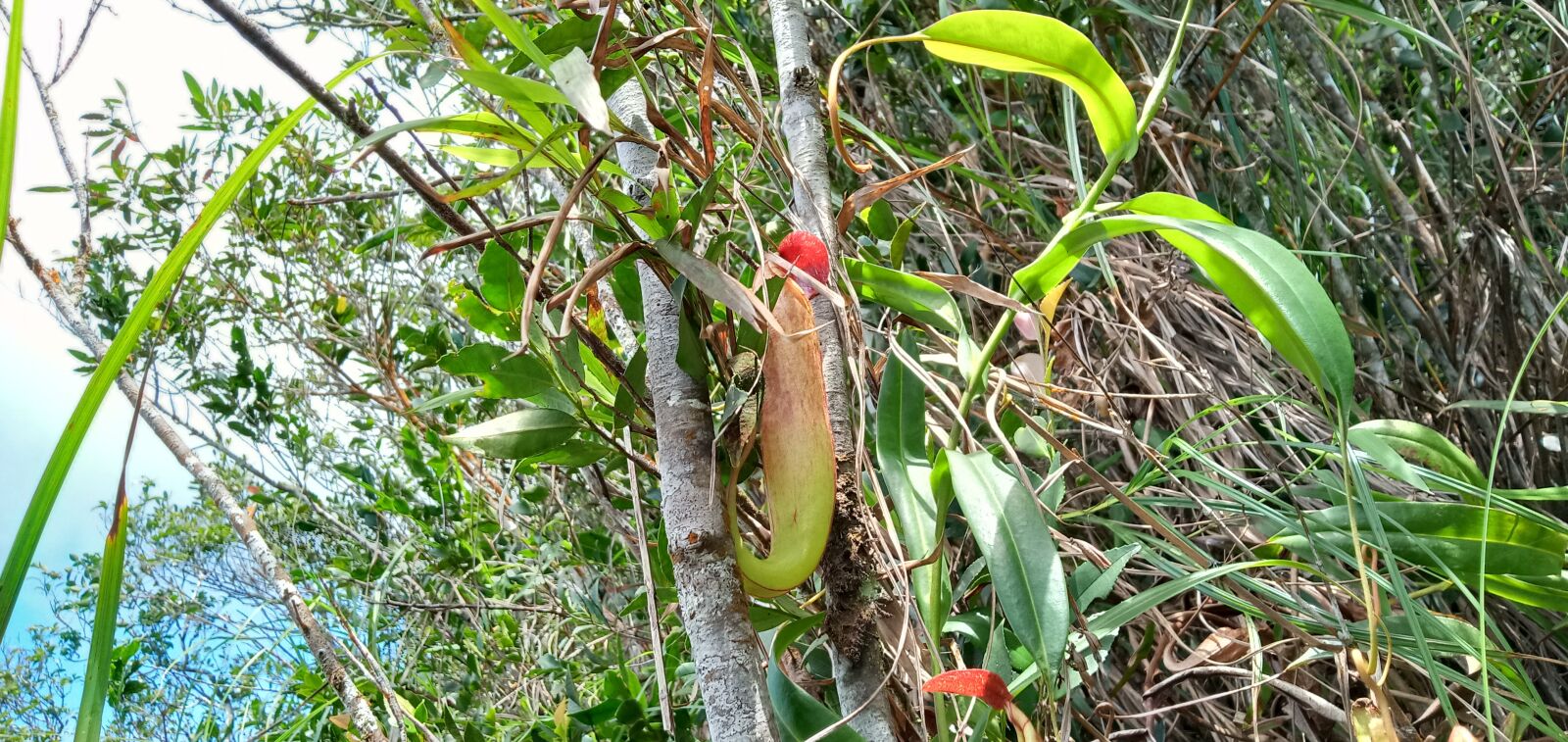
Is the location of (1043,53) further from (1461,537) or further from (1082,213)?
(1461,537)

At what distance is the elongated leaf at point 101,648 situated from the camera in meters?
0.30

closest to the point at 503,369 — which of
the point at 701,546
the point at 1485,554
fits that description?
the point at 701,546

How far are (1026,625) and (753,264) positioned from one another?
22 cm

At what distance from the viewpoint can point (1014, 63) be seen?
39 centimetres

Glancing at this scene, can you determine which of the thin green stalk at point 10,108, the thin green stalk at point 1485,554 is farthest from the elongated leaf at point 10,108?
the thin green stalk at point 1485,554

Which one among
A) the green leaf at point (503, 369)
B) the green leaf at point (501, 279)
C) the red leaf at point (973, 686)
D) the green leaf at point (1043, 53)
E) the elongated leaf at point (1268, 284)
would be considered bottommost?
the red leaf at point (973, 686)

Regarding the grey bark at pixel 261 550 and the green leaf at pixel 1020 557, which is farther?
the grey bark at pixel 261 550

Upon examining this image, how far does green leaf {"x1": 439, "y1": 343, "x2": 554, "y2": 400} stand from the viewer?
A: 46 centimetres

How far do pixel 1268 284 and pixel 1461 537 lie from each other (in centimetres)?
24

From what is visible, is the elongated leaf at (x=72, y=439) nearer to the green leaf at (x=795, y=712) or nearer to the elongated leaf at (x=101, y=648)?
the elongated leaf at (x=101, y=648)

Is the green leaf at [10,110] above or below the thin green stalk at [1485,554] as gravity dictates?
above

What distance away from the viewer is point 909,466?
0.42 meters

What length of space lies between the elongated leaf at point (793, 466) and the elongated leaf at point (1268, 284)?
0.37 ft

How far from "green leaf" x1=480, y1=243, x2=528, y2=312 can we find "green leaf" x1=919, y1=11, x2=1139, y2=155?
23 cm
